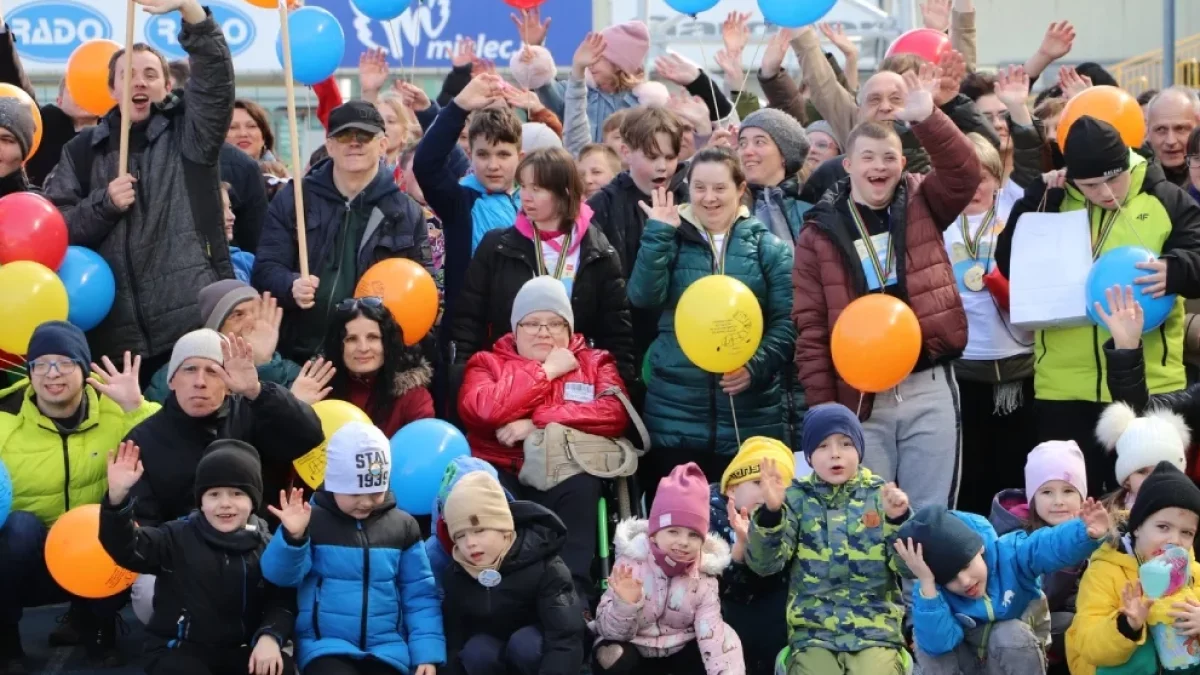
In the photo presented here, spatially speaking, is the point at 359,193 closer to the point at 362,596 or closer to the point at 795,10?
the point at 362,596

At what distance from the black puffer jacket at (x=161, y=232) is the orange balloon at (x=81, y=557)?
3.59 feet

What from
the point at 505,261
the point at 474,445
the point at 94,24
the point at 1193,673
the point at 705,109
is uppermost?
the point at 94,24

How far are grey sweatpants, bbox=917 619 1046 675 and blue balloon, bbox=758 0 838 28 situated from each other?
11.2 feet

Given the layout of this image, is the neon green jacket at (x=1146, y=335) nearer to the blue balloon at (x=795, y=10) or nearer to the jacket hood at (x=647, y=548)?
the jacket hood at (x=647, y=548)

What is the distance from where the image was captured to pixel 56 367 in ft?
21.1

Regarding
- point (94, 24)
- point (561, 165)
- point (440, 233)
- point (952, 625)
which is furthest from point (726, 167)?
point (94, 24)

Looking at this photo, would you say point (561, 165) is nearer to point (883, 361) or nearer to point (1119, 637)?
point (883, 361)

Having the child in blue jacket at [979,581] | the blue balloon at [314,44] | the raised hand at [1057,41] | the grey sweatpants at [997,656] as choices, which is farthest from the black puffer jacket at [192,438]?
the raised hand at [1057,41]

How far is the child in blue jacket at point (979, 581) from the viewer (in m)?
5.75

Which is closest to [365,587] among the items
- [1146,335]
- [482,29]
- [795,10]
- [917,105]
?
[917,105]

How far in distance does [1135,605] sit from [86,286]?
4.13 metres

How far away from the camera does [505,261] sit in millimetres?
7289

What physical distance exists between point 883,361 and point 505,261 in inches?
66.7

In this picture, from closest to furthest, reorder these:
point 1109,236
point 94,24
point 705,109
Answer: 1. point 1109,236
2. point 705,109
3. point 94,24
